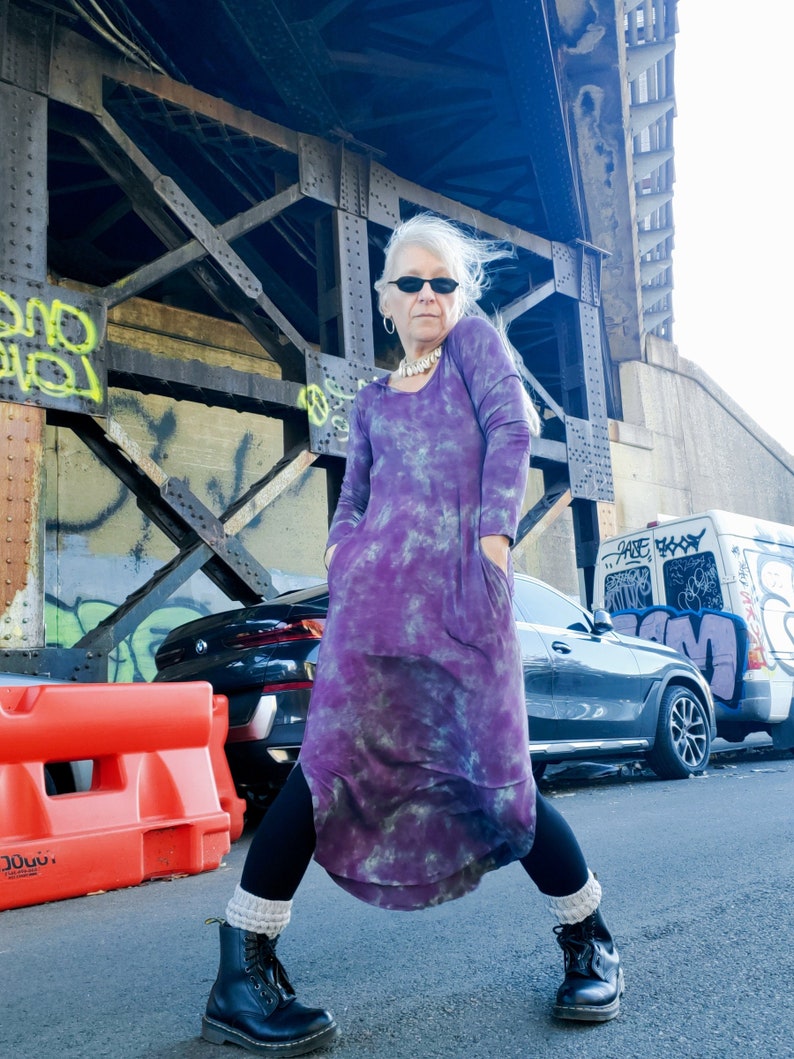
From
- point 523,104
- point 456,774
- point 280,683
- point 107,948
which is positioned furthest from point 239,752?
point 523,104

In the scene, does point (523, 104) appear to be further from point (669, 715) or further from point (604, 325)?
point (604, 325)

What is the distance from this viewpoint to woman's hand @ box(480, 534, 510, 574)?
212 centimetres

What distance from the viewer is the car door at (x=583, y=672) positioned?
6.50 metres

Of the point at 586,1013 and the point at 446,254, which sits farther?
the point at 446,254

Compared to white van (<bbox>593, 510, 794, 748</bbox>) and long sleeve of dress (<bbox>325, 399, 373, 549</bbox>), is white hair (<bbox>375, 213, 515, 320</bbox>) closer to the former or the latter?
long sleeve of dress (<bbox>325, 399, 373, 549</bbox>)

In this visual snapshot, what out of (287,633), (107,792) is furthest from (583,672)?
(107,792)

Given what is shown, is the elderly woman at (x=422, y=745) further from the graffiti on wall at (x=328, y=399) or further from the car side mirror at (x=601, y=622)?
the graffiti on wall at (x=328, y=399)

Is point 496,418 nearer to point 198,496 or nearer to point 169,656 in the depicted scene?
point 169,656

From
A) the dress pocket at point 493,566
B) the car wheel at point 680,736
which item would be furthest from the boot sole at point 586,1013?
the car wheel at point 680,736

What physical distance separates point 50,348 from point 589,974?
5.82 m

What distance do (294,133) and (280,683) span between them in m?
5.52

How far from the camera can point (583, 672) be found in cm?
669

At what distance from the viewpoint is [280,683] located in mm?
5211

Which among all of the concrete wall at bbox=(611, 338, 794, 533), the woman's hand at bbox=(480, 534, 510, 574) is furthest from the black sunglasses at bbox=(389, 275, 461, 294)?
the concrete wall at bbox=(611, 338, 794, 533)
